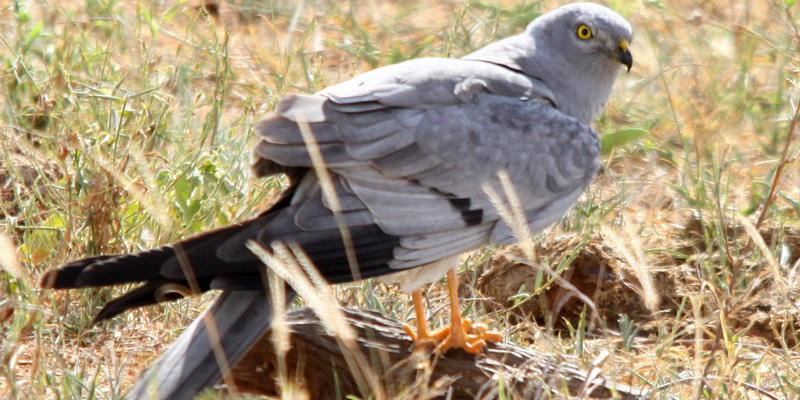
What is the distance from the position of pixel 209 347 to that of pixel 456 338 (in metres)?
0.97

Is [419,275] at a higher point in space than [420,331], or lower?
higher

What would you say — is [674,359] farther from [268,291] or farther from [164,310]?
[164,310]

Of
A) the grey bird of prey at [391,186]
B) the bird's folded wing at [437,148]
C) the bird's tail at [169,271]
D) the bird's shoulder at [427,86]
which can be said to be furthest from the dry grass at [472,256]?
the bird's shoulder at [427,86]

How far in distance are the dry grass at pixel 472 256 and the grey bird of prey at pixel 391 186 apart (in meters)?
0.24

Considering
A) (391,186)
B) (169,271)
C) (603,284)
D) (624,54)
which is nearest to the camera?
(169,271)

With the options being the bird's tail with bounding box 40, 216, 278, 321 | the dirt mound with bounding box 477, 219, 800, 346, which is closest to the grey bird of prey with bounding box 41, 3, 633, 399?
the bird's tail with bounding box 40, 216, 278, 321

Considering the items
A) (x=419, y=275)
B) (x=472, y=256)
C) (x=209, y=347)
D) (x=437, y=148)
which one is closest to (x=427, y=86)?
(x=437, y=148)

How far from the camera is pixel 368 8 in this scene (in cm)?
677

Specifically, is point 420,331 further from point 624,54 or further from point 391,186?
point 624,54

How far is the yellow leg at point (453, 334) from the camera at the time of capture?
3448 millimetres

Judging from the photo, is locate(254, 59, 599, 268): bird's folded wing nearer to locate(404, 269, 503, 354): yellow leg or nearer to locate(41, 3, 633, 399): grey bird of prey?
locate(41, 3, 633, 399): grey bird of prey

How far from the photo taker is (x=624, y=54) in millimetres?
4008

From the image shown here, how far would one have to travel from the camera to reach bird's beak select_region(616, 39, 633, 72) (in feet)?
13.1

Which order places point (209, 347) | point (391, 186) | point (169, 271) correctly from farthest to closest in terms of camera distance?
1. point (391, 186)
2. point (209, 347)
3. point (169, 271)
